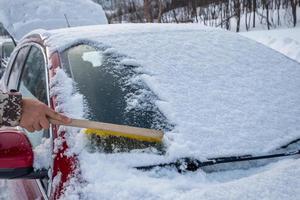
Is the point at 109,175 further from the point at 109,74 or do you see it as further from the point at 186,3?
the point at 186,3

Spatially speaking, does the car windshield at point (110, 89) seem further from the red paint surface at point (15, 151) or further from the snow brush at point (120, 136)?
the red paint surface at point (15, 151)

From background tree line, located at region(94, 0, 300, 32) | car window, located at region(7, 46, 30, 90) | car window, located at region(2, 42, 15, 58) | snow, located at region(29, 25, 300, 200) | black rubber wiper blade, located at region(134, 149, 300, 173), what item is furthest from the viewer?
background tree line, located at region(94, 0, 300, 32)

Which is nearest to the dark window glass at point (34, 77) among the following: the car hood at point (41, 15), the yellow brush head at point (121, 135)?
the yellow brush head at point (121, 135)

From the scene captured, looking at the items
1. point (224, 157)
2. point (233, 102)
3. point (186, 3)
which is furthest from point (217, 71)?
point (186, 3)

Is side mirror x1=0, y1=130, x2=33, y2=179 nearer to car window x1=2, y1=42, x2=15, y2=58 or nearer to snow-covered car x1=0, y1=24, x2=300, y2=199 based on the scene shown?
snow-covered car x1=0, y1=24, x2=300, y2=199

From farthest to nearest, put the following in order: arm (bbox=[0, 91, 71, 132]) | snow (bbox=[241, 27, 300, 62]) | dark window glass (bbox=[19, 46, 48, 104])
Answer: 1. snow (bbox=[241, 27, 300, 62])
2. dark window glass (bbox=[19, 46, 48, 104])
3. arm (bbox=[0, 91, 71, 132])

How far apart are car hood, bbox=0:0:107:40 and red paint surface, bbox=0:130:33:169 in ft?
20.0

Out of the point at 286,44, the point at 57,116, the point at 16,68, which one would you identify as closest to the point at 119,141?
the point at 57,116

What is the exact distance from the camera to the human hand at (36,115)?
1.78 meters

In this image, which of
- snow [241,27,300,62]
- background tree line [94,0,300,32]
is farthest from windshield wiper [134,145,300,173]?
background tree line [94,0,300,32]

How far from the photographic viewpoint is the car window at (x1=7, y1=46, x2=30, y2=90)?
118 inches

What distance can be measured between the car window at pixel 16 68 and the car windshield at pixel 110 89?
795 millimetres

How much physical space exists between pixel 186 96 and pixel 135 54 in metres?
0.41

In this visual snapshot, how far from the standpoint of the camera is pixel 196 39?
2.62 meters
